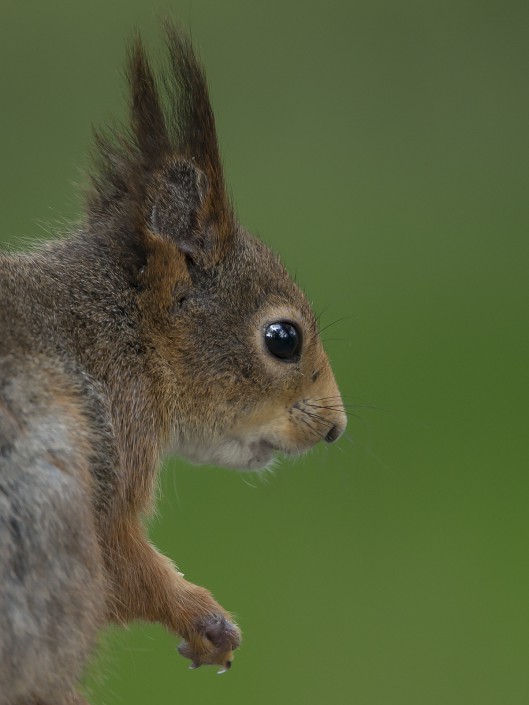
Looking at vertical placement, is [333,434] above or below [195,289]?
below

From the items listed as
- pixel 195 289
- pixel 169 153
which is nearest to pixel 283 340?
pixel 195 289

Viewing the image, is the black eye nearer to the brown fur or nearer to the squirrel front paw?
the brown fur

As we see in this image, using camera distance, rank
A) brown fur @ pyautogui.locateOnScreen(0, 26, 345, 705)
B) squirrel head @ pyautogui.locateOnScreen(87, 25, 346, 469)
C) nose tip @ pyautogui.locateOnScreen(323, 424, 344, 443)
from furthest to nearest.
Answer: nose tip @ pyautogui.locateOnScreen(323, 424, 344, 443) < squirrel head @ pyautogui.locateOnScreen(87, 25, 346, 469) < brown fur @ pyautogui.locateOnScreen(0, 26, 345, 705)

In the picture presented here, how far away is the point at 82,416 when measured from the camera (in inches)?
46.2

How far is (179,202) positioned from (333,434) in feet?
1.05

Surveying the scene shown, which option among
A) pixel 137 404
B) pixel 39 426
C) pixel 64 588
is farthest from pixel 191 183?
pixel 64 588

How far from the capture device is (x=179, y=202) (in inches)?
51.9

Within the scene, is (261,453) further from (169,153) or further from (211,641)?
(169,153)

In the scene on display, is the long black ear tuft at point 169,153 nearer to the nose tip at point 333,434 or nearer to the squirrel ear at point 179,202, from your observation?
the squirrel ear at point 179,202

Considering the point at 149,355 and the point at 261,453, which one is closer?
the point at 149,355

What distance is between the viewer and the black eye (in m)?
1.36

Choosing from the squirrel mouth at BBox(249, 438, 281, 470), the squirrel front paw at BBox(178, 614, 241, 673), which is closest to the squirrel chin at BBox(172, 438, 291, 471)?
the squirrel mouth at BBox(249, 438, 281, 470)

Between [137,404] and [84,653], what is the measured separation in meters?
0.25

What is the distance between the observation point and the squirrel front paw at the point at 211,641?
1330mm
